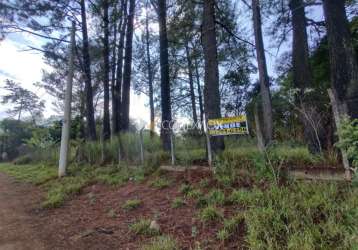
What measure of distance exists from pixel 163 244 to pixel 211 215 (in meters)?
0.76

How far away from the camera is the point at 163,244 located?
2773mm

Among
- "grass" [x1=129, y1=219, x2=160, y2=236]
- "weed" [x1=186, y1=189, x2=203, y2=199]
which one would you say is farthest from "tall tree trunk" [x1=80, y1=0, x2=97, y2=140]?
"grass" [x1=129, y1=219, x2=160, y2=236]

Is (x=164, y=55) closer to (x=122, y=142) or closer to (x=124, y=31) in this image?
(x=122, y=142)

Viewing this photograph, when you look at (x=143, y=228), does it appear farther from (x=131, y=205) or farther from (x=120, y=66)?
(x=120, y=66)

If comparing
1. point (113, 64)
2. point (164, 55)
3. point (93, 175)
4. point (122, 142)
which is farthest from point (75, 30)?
point (93, 175)

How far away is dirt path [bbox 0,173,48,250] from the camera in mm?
3348

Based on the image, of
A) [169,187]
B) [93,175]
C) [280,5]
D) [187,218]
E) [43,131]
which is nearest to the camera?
[187,218]

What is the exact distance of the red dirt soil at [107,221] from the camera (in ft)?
10.1

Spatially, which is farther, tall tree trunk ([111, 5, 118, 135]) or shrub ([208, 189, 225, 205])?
tall tree trunk ([111, 5, 118, 135])

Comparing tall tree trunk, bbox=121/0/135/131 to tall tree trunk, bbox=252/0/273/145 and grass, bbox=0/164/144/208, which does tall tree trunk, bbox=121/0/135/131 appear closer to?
grass, bbox=0/164/144/208

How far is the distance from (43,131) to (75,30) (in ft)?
31.2

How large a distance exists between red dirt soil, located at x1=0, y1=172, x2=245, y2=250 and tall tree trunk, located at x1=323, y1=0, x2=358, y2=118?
2215 millimetres

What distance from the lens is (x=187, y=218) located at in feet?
11.3

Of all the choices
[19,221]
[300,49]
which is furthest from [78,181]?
[300,49]
